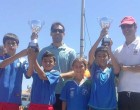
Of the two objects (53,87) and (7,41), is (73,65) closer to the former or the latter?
(53,87)

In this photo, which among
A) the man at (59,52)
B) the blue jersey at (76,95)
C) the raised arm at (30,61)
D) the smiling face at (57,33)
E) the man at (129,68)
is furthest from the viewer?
the smiling face at (57,33)

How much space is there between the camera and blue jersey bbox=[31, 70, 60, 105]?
598cm

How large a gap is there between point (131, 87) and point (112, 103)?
0.43 m

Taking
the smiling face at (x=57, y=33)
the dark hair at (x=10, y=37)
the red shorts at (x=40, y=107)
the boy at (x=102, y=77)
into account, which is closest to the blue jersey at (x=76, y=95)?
the boy at (x=102, y=77)

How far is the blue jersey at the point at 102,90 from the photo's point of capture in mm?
5977

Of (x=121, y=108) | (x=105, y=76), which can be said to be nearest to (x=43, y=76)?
(x=105, y=76)

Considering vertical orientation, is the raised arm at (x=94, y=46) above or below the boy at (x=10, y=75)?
above

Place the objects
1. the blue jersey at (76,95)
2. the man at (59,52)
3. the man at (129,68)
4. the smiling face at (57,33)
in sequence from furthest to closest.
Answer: the smiling face at (57,33) → the man at (59,52) → the blue jersey at (76,95) → the man at (129,68)

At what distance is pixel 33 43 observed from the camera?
5602mm

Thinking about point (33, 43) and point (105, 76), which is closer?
point (33, 43)

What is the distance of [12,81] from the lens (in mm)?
6035

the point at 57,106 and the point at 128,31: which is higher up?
the point at 128,31

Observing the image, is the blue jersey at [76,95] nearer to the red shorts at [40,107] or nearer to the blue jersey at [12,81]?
the red shorts at [40,107]

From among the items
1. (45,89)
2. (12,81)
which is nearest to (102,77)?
(45,89)
